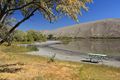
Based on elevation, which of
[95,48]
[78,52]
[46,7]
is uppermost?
[46,7]

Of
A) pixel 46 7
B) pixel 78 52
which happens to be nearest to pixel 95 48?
pixel 78 52

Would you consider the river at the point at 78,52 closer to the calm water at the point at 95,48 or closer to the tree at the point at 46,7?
the calm water at the point at 95,48

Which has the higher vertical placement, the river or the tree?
the tree

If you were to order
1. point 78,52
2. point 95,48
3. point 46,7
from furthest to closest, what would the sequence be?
point 95,48
point 78,52
point 46,7

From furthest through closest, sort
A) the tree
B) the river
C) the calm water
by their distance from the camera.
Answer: the calm water < the river < the tree

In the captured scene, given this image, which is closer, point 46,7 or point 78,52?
point 46,7

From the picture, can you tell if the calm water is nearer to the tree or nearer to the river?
the river

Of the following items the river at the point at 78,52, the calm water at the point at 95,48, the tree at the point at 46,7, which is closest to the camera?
the tree at the point at 46,7

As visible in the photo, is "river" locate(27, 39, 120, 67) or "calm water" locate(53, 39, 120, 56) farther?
"calm water" locate(53, 39, 120, 56)

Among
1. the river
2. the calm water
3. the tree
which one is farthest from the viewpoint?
the calm water

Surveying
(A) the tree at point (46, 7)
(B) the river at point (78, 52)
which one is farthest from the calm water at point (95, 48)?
(A) the tree at point (46, 7)

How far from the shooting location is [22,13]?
20.6 meters

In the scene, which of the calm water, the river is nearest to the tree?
the river

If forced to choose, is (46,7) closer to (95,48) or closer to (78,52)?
(78,52)
